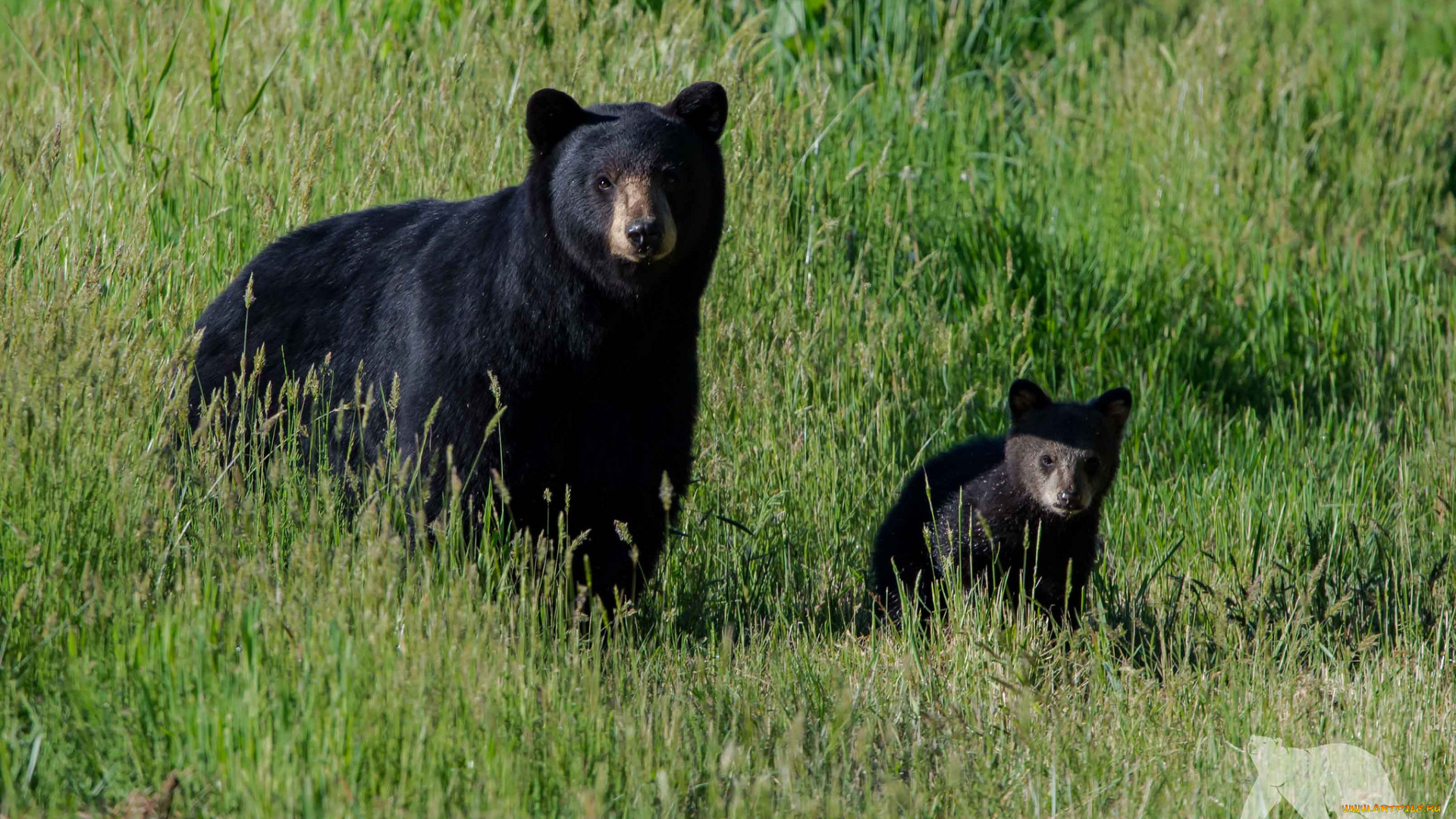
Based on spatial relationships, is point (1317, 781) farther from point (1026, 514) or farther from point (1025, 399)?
point (1025, 399)

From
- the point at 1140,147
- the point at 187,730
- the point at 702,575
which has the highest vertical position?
the point at 1140,147

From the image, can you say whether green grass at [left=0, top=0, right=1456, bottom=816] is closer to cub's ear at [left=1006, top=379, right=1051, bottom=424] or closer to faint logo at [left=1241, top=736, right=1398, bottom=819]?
faint logo at [left=1241, top=736, right=1398, bottom=819]

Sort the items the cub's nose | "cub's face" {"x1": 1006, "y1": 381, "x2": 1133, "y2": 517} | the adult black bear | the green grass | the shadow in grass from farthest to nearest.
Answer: "cub's face" {"x1": 1006, "y1": 381, "x2": 1133, "y2": 517}, the shadow in grass, the adult black bear, the cub's nose, the green grass

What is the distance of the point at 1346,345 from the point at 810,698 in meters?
4.14

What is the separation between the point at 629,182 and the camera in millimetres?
4082

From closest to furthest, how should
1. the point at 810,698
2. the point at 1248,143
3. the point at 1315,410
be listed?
the point at 810,698 → the point at 1315,410 → the point at 1248,143

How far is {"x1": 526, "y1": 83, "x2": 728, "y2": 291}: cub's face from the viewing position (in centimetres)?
404

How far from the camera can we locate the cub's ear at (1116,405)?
189 inches

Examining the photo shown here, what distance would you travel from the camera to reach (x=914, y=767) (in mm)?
3219

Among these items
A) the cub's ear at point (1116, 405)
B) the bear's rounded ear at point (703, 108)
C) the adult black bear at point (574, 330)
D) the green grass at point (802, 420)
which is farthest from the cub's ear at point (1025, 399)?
the bear's rounded ear at point (703, 108)

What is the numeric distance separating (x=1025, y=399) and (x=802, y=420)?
2.94ft

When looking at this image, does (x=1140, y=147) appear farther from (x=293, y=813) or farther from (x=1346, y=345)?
(x=293, y=813)

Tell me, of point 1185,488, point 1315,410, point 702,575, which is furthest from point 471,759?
point 1315,410

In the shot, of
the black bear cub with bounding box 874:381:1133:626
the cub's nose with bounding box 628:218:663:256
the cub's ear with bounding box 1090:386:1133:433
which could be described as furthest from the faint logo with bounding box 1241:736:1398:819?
the cub's nose with bounding box 628:218:663:256
